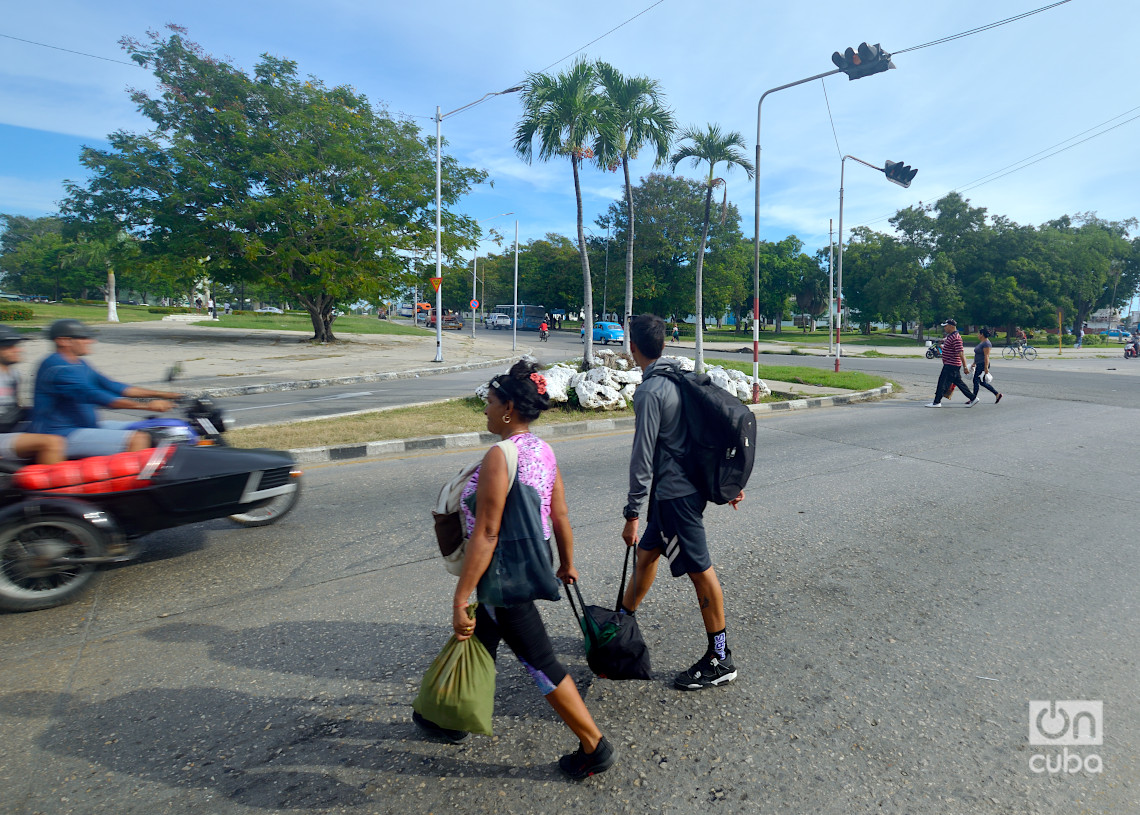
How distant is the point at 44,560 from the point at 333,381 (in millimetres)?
13519

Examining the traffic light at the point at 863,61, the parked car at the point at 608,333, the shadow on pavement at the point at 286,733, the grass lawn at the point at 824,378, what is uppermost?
the traffic light at the point at 863,61


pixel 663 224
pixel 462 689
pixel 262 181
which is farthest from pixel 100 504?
pixel 663 224

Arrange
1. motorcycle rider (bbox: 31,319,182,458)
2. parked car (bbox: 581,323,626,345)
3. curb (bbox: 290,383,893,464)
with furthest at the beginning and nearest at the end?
parked car (bbox: 581,323,626,345), curb (bbox: 290,383,893,464), motorcycle rider (bbox: 31,319,182,458)

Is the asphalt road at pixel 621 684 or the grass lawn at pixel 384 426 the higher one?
the grass lawn at pixel 384 426

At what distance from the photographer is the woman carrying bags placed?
2.23 metres

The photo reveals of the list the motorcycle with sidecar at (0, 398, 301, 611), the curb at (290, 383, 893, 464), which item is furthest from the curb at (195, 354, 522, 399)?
the motorcycle with sidecar at (0, 398, 301, 611)

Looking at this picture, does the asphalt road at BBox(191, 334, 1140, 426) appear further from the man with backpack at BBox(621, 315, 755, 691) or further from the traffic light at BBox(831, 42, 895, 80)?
the man with backpack at BBox(621, 315, 755, 691)

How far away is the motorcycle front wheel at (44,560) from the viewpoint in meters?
3.71

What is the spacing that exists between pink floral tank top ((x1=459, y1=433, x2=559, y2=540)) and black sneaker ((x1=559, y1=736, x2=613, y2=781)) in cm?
83

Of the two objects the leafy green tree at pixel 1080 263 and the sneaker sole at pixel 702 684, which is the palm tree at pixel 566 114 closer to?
the sneaker sole at pixel 702 684

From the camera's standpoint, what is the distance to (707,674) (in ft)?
9.91

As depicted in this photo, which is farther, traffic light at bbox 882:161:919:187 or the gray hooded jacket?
traffic light at bbox 882:161:919:187

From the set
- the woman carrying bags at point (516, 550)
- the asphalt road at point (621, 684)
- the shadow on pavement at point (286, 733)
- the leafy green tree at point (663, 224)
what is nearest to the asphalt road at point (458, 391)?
the asphalt road at point (621, 684)

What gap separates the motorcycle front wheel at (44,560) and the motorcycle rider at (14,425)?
1.93ft
